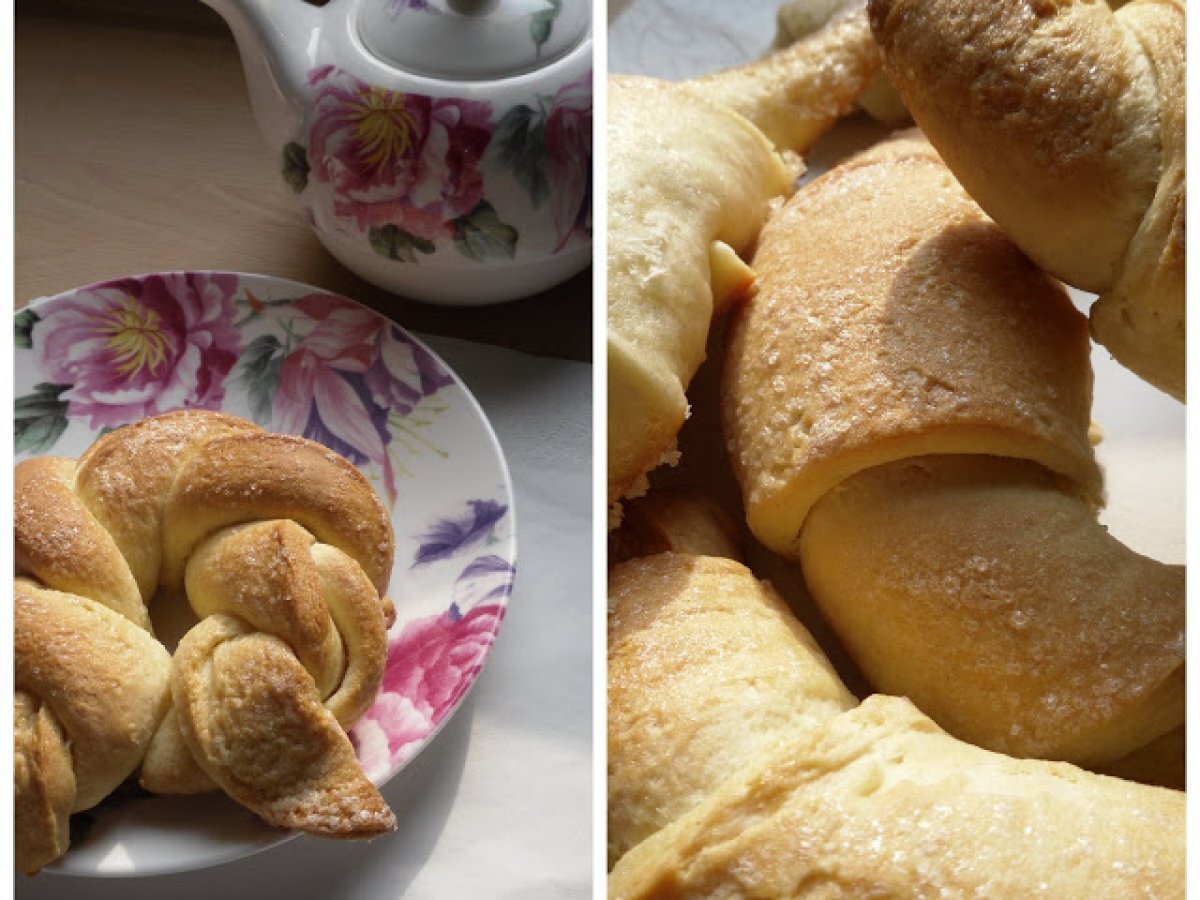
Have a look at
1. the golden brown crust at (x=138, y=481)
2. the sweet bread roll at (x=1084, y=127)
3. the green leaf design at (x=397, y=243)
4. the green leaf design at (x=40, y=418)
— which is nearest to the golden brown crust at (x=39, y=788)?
Answer: the golden brown crust at (x=138, y=481)

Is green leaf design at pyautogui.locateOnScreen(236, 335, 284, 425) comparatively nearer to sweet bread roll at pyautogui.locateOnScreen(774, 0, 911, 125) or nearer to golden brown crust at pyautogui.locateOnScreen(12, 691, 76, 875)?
golden brown crust at pyautogui.locateOnScreen(12, 691, 76, 875)

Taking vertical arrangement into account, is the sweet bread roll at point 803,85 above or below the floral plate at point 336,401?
above

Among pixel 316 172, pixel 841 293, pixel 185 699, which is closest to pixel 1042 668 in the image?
pixel 841 293

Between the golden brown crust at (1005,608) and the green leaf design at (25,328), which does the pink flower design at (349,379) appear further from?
the golden brown crust at (1005,608)

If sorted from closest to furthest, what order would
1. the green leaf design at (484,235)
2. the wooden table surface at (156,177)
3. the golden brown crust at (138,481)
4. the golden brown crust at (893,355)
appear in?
the golden brown crust at (893,355) < the golden brown crust at (138,481) < the green leaf design at (484,235) < the wooden table surface at (156,177)

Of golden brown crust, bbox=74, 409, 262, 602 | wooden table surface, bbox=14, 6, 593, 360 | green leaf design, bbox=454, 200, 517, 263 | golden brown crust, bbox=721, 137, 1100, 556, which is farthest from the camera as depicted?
wooden table surface, bbox=14, 6, 593, 360

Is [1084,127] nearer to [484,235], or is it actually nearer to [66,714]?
[484,235]

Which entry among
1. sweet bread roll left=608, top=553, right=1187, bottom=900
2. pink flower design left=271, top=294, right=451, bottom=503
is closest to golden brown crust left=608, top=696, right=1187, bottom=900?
sweet bread roll left=608, top=553, right=1187, bottom=900

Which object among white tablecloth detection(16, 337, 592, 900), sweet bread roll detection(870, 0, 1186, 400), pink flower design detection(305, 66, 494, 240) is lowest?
white tablecloth detection(16, 337, 592, 900)
